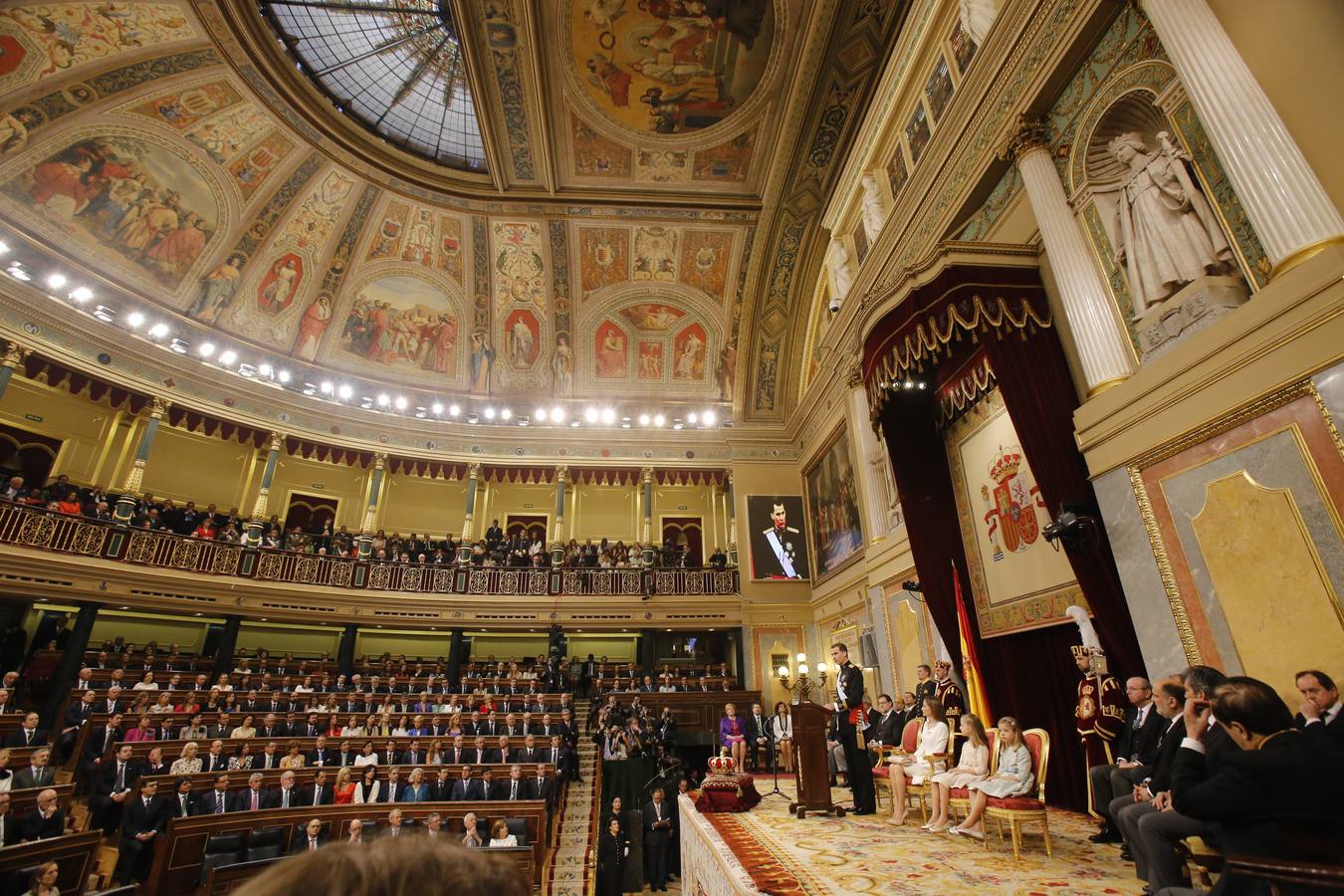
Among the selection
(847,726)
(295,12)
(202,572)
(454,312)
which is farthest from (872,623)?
(295,12)

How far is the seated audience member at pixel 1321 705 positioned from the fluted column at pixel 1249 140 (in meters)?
2.71

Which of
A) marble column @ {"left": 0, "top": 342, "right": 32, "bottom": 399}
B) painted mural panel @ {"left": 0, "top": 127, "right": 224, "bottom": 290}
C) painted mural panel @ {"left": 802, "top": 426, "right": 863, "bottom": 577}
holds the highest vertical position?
painted mural panel @ {"left": 0, "top": 127, "right": 224, "bottom": 290}

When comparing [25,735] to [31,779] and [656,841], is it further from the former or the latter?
[656,841]

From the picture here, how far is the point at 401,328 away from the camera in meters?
19.5

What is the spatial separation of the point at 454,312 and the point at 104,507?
9.94 meters

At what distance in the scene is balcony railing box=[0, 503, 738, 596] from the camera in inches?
463

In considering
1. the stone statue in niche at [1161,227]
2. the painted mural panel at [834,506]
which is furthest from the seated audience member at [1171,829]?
the painted mural panel at [834,506]

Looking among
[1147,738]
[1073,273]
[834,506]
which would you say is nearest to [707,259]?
[834,506]

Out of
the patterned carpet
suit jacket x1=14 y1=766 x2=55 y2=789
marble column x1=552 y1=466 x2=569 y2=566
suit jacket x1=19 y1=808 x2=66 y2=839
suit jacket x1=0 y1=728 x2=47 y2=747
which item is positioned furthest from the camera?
marble column x1=552 y1=466 x2=569 y2=566

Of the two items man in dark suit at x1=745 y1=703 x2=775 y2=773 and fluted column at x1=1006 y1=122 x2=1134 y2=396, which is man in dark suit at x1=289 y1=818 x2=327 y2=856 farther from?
fluted column at x1=1006 y1=122 x2=1134 y2=396

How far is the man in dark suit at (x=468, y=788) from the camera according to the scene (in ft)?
26.9

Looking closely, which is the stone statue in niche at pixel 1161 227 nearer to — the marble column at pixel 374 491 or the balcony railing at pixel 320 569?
the balcony railing at pixel 320 569

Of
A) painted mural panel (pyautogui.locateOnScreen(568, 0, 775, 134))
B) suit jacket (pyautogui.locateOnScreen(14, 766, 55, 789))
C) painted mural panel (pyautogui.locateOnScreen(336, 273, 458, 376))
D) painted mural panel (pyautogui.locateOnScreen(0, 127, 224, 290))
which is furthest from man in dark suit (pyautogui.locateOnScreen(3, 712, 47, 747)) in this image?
painted mural panel (pyautogui.locateOnScreen(568, 0, 775, 134))

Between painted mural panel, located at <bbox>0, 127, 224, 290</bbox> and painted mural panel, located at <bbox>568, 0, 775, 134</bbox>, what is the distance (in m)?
9.85
